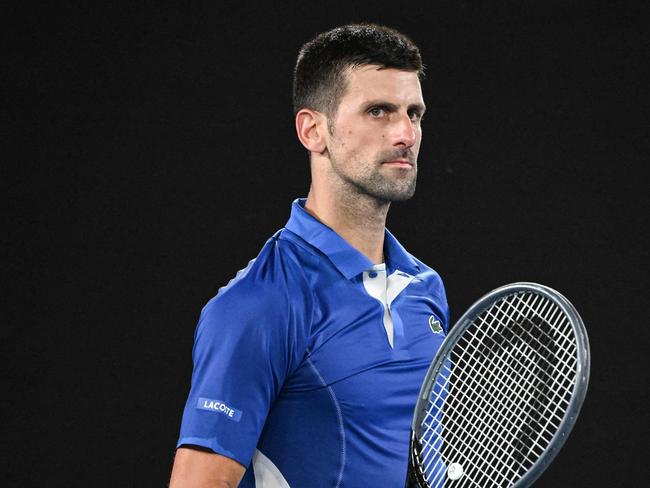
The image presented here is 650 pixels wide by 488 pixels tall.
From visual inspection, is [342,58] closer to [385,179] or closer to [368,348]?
[385,179]

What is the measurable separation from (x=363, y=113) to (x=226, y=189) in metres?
1.48

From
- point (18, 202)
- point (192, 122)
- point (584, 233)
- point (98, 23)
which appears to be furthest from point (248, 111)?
point (584, 233)

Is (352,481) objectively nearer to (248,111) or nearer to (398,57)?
(398,57)

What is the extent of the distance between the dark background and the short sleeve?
1541mm

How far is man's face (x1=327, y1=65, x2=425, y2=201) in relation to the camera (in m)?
1.77

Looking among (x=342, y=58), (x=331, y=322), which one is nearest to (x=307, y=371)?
(x=331, y=322)

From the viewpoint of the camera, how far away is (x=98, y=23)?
10.4 ft

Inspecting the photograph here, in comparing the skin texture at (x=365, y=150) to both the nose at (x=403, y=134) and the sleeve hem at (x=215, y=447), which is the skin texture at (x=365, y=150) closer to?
the nose at (x=403, y=134)

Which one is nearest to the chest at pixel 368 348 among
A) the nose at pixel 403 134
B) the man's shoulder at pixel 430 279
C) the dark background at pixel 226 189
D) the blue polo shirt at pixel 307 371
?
the blue polo shirt at pixel 307 371

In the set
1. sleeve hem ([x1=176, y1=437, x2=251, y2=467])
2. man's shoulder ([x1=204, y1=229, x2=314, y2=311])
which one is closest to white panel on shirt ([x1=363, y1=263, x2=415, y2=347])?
man's shoulder ([x1=204, y1=229, x2=314, y2=311])

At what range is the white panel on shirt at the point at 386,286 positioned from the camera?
1791 mm

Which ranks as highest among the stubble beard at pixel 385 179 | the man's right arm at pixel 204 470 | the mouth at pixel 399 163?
the mouth at pixel 399 163

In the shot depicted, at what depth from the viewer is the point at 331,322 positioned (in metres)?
1.71

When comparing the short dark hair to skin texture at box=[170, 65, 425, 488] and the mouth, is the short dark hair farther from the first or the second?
the mouth
